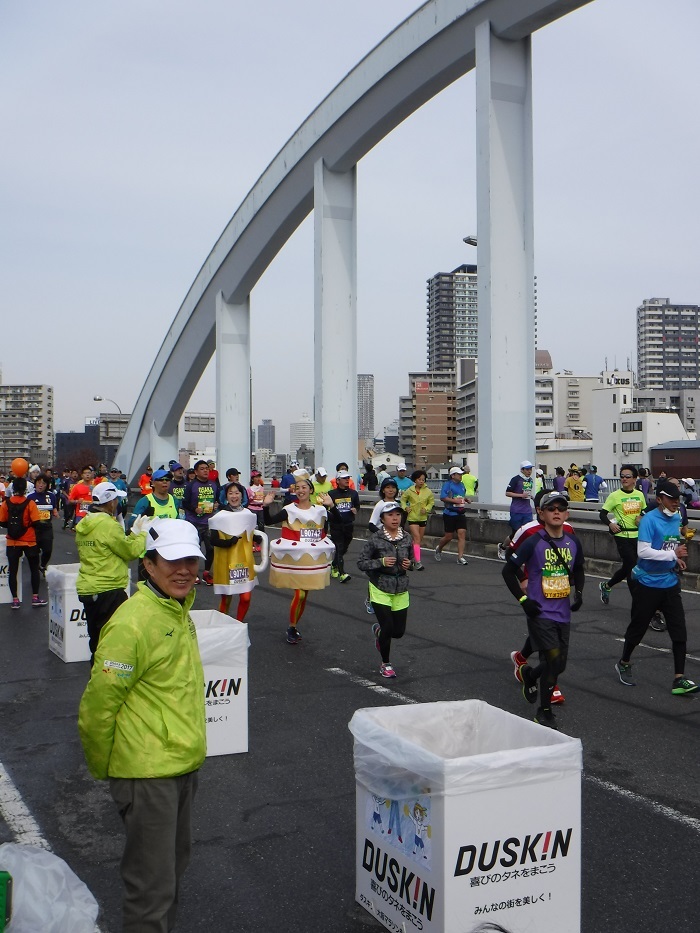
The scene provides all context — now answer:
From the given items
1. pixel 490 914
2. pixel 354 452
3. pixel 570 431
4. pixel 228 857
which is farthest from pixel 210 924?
pixel 570 431

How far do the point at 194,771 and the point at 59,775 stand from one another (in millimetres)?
2920

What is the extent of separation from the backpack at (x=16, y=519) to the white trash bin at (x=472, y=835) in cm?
984

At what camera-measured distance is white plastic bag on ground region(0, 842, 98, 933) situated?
2.93 metres

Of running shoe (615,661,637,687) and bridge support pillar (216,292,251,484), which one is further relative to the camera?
bridge support pillar (216,292,251,484)

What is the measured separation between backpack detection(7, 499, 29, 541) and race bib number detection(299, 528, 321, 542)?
465cm

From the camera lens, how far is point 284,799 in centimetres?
550

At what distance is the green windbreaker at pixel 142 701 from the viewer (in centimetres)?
336

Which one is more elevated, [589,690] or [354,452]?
[354,452]

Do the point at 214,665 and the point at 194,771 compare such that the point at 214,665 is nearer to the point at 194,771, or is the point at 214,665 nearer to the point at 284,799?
the point at 284,799

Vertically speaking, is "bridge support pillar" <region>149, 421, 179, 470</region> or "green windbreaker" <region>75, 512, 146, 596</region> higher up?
"bridge support pillar" <region>149, 421, 179, 470</region>

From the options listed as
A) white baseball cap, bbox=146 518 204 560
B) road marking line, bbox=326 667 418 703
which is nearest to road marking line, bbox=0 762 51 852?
white baseball cap, bbox=146 518 204 560

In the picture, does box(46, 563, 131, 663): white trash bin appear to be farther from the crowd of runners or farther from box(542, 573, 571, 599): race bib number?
box(542, 573, 571, 599): race bib number

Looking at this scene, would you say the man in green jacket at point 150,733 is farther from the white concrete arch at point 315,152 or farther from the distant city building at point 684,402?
the distant city building at point 684,402

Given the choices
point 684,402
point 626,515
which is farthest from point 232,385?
point 684,402
